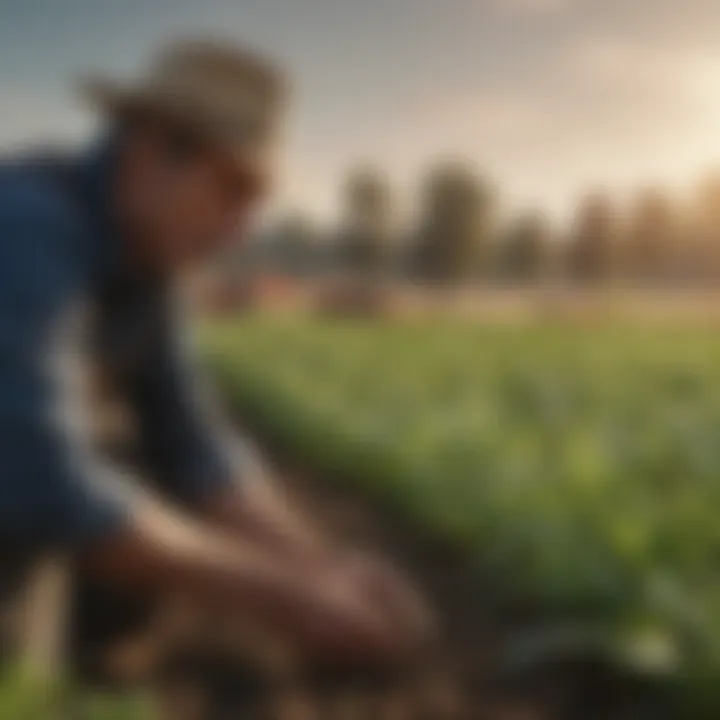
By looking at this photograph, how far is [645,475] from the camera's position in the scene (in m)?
0.99

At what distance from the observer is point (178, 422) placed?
0.81 m

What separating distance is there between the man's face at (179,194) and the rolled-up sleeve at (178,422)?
0.18ft

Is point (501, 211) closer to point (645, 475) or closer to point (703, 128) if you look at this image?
point (703, 128)

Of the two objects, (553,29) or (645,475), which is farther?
(645,475)

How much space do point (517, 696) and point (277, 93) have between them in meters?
0.34

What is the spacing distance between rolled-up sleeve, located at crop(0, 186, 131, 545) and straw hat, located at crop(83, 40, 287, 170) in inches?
2.4

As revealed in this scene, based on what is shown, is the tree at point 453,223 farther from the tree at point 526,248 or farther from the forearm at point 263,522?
the forearm at point 263,522

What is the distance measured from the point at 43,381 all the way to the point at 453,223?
216 mm

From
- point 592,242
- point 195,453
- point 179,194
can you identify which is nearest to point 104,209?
point 179,194

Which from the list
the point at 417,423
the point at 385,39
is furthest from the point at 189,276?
the point at 417,423

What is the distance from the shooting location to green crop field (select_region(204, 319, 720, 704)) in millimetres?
854

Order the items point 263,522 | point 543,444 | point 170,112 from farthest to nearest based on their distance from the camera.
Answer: point 543,444, point 263,522, point 170,112

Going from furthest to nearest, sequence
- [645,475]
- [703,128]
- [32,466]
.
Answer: [645,475], [703,128], [32,466]

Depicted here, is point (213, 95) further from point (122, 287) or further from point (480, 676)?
point (480, 676)
